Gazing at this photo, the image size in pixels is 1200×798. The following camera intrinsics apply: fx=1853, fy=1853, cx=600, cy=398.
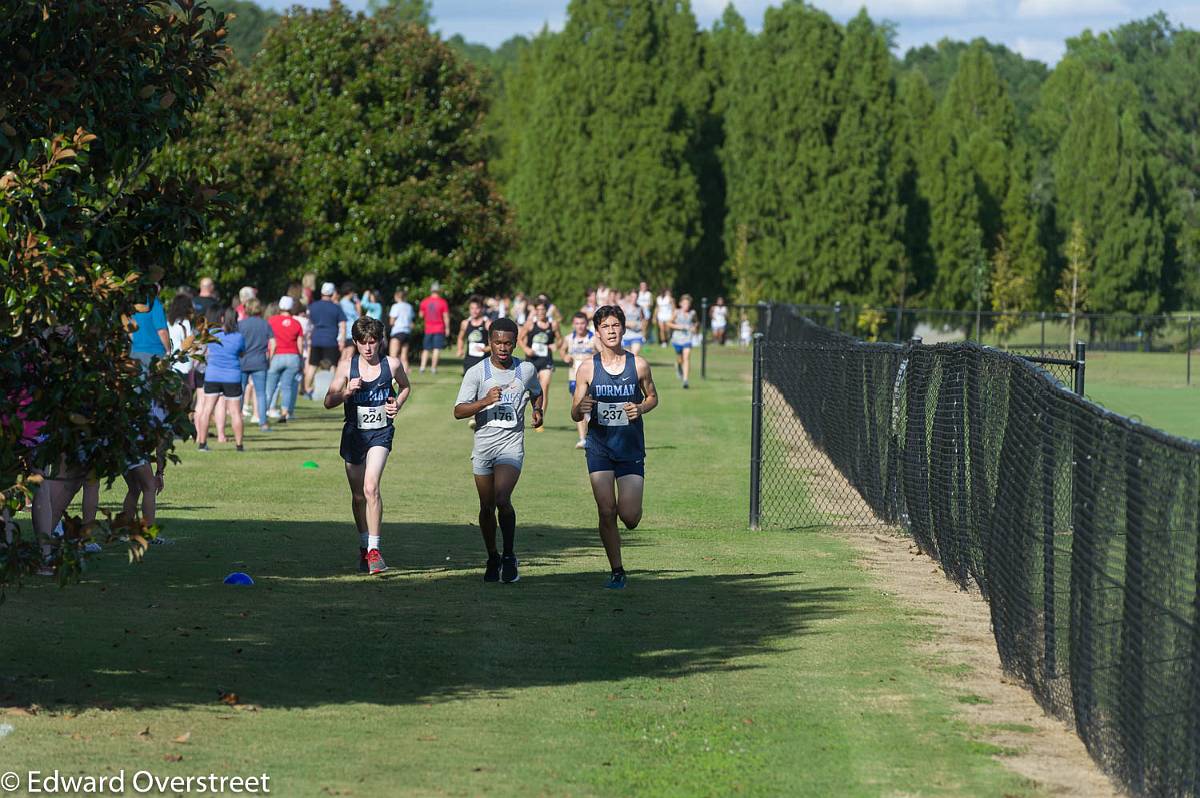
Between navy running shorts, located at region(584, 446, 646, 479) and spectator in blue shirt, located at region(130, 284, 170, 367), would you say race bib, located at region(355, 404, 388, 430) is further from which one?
spectator in blue shirt, located at region(130, 284, 170, 367)

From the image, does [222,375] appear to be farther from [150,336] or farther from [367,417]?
[367,417]

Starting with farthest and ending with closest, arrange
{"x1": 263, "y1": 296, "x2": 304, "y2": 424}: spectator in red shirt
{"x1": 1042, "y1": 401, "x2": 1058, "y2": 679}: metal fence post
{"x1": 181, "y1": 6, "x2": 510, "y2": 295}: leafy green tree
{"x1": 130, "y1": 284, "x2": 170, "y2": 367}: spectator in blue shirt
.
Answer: {"x1": 181, "y1": 6, "x2": 510, "y2": 295}: leafy green tree < {"x1": 263, "y1": 296, "x2": 304, "y2": 424}: spectator in red shirt < {"x1": 130, "y1": 284, "x2": 170, "y2": 367}: spectator in blue shirt < {"x1": 1042, "y1": 401, "x2": 1058, "y2": 679}: metal fence post

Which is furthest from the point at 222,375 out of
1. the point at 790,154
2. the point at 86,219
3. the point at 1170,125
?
the point at 1170,125

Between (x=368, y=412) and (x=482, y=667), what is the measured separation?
11.8 ft

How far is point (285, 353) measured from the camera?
24891 millimetres

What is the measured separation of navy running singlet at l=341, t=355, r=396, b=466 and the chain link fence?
12.6ft

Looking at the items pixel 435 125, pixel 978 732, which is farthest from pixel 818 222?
pixel 978 732

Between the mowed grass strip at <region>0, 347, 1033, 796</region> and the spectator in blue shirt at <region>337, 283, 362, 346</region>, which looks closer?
the mowed grass strip at <region>0, 347, 1033, 796</region>

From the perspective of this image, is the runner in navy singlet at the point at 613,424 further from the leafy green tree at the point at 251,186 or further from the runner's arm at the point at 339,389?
the leafy green tree at the point at 251,186

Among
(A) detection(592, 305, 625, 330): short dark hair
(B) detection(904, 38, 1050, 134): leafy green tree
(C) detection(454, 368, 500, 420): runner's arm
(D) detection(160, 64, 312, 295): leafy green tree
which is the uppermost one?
(B) detection(904, 38, 1050, 134): leafy green tree

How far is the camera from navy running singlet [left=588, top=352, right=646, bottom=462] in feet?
Answer: 39.3

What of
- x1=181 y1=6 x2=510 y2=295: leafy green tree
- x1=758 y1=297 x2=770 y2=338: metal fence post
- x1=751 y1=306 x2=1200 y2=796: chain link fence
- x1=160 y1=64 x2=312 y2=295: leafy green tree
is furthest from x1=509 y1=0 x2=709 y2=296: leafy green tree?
x1=751 y1=306 x2=1200 y2=796: chain link fence

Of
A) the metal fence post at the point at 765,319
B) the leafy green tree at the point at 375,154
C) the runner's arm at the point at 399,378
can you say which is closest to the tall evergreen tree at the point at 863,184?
the metal fence post at the point at 765,319

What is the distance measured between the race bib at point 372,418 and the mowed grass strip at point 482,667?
39.8 inches
